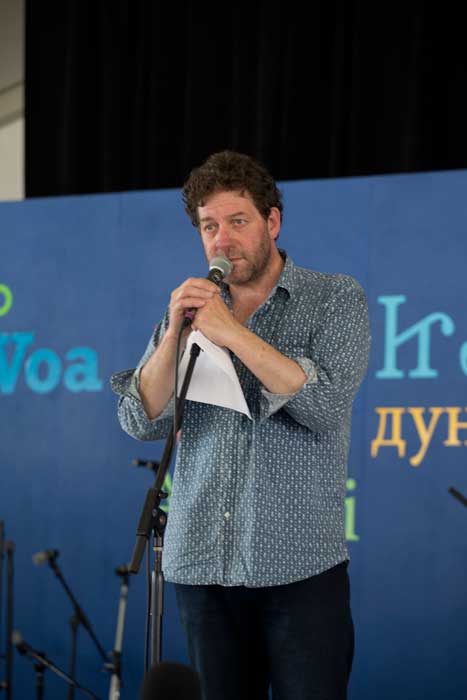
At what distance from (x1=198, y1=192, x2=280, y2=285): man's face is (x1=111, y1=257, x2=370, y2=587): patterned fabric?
0.07 meters

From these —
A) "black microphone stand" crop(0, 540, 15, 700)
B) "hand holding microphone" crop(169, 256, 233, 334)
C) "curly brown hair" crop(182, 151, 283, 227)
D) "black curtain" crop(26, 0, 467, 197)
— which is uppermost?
"black curtain" crop(26, 0, 467, 197)

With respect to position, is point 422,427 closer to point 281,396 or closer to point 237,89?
point 281,396

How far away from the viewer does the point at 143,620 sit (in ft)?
11.4

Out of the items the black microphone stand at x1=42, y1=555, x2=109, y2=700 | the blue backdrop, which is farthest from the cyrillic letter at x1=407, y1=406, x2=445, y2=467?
the black microphone stand at x1=42, y1=555, x2=109, y2=700

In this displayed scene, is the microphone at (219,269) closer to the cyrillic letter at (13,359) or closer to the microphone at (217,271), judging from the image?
the microphone at (217,271)

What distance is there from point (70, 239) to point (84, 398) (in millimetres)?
583

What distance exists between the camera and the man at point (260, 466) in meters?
1.76

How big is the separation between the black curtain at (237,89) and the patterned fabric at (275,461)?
7.44 feet

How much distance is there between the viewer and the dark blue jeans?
5.75ft

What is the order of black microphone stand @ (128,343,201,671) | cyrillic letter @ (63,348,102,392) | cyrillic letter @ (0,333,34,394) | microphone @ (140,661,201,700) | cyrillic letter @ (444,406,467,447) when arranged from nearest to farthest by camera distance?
1. microphone @ (140,661,201,700)
2. black microphone stand @ (128,343,201,671)
3. cyrillic letter @ (444,406,467,447)
4. cyrillic letter @ (63,348,102,392)
5. cyrillic letter @ (0,333,34,394)

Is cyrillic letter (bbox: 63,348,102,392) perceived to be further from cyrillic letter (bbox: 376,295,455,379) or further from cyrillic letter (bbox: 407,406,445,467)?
cyrillic letter (bbox: 407,406,445,467)

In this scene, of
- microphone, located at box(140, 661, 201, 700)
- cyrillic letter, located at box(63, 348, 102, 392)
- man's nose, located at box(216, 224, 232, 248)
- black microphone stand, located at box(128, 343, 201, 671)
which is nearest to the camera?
microphone, located at box(140, 661, 201, 700)

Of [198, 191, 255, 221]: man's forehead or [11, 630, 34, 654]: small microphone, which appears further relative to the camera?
[11, 630, 34, 654]: small microphone

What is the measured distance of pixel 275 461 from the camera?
1.83 m
